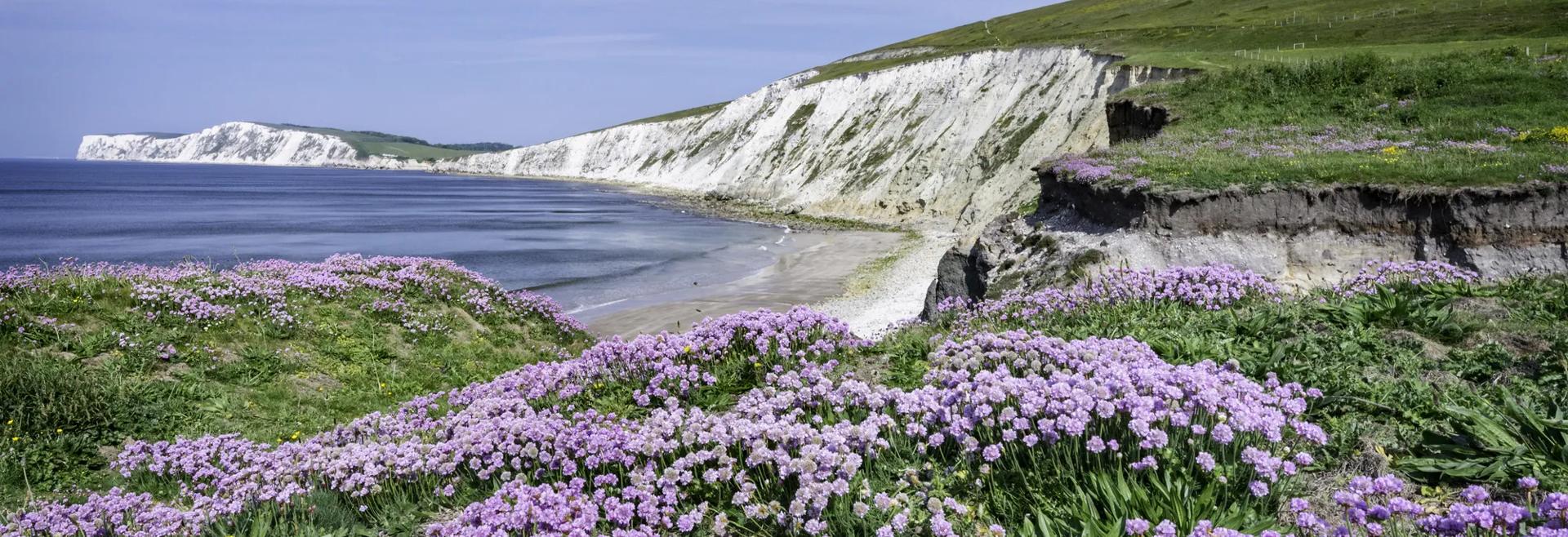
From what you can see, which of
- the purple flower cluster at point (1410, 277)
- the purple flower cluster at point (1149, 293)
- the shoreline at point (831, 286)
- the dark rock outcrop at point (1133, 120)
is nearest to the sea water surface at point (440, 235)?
the shoreline at point (831, 286)

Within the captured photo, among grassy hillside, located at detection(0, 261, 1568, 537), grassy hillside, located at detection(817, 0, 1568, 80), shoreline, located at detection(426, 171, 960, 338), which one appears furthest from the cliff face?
grassy hillside, located at detection(0, 261, 1568, 537)

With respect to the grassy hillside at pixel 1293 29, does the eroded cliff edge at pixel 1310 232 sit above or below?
below

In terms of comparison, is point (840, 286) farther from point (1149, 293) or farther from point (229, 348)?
point (1149, 293)

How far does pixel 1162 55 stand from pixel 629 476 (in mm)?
50130

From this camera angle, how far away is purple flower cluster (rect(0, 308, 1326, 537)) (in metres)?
4.20

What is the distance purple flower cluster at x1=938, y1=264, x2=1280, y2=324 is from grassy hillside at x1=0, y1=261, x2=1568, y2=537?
824mm

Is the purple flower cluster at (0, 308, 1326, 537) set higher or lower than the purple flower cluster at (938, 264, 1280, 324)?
higher

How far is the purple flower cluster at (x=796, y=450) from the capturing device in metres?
4.20

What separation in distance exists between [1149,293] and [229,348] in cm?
1271

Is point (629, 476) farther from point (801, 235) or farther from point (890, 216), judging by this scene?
point (890, 216)

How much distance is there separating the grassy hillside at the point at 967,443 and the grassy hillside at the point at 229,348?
292 centimetres

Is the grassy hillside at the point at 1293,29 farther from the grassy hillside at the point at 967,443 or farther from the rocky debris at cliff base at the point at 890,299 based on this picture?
the grassy hillside at the point at 967,443

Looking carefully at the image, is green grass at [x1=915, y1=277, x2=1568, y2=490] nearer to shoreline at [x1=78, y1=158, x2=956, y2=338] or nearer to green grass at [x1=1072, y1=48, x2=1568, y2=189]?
green grass at [x1=1072, y1=48, x2=1568, y2=189]

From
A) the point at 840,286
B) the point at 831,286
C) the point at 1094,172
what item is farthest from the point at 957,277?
the point at 831,286
